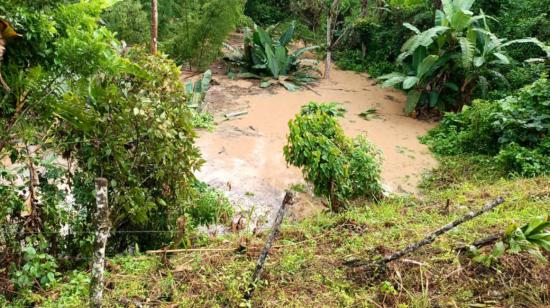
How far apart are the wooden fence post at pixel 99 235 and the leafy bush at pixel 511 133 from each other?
15.9 feet

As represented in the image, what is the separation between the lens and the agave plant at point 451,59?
717 cm

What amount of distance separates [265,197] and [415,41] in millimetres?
3818

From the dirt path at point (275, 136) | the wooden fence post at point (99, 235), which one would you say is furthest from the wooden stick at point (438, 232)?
the dirt path at point (275, 136)

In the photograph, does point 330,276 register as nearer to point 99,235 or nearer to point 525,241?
point 525,241

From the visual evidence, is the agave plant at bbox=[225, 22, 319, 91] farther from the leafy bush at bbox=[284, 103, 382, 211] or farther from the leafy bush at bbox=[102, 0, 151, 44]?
the leafy bush at bbox=[284, 103, 382, 211]

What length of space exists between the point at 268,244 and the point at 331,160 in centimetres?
233

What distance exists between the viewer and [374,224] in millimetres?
3475

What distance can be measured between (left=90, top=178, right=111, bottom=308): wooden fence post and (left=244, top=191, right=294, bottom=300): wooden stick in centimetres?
73

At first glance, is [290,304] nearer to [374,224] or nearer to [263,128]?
[374,224]

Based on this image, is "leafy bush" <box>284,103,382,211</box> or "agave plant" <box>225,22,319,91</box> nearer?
"leafy bush" <box>284,103,382,211</box>

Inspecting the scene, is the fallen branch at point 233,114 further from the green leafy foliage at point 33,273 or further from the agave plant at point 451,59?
the green leafy foliage at point 33,273

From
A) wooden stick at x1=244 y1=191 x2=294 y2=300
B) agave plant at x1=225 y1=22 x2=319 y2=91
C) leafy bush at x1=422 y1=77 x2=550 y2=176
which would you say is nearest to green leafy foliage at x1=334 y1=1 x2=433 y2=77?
agave plant at x1=225 y1=22 x2=319 y2=91

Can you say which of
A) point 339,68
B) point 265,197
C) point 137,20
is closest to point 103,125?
point 265,197

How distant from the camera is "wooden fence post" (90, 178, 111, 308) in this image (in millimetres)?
1985
